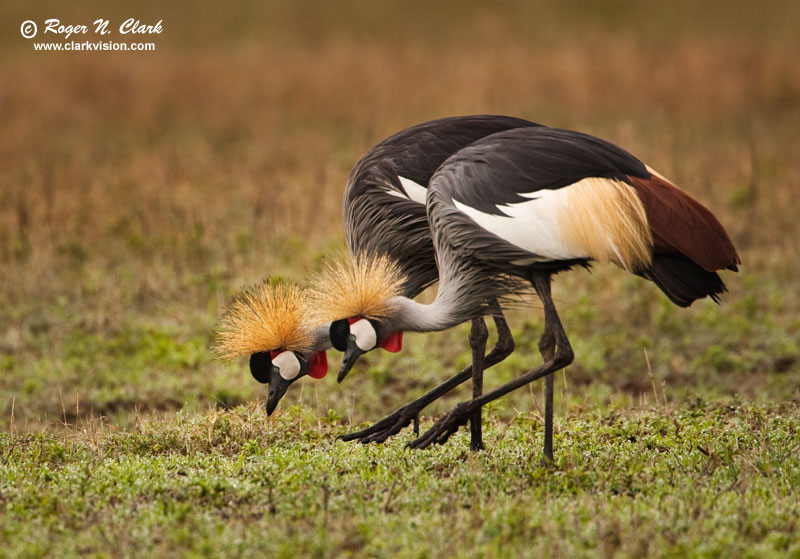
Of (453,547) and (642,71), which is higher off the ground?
(642,71)

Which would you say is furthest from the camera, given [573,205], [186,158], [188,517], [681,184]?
[186,158]

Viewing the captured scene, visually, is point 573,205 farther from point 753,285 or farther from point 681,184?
point 681,184

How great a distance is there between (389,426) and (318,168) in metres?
6.54

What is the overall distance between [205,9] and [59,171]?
8.60 metres

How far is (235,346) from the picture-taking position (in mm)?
4410

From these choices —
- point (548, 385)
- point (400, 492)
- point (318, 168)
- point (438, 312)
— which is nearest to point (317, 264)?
point (318, 168)

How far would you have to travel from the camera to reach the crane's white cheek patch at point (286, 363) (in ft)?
14.6

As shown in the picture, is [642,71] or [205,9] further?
[205,9]

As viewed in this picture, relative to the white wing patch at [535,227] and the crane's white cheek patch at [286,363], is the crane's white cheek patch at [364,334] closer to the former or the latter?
the crane's white cheek patch at [286,363]

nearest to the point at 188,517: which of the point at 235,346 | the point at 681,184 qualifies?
the point at 235,346

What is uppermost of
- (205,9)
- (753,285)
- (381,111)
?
(205,9)

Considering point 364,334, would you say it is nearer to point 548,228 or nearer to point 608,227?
point 548,228

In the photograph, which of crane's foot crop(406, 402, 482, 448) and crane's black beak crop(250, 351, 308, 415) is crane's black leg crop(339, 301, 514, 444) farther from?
crane's black beak crop(250, 351, 308, 415)

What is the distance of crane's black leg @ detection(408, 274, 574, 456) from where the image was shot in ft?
13.9
